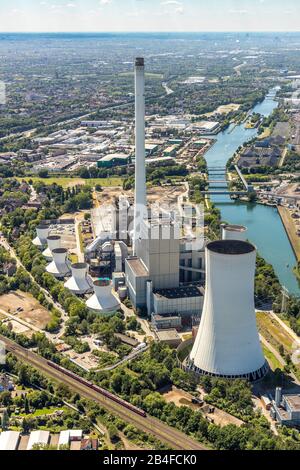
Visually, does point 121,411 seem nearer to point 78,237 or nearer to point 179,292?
point 179,292

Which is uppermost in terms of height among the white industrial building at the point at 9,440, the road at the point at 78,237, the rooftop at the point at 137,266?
the rooftop at the point at 137,266

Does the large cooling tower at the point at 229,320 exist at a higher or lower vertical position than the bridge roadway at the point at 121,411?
higher

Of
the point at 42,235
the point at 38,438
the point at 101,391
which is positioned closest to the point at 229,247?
the point at 101,391

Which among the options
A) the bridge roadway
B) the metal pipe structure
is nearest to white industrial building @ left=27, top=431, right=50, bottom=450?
the bridge roadway

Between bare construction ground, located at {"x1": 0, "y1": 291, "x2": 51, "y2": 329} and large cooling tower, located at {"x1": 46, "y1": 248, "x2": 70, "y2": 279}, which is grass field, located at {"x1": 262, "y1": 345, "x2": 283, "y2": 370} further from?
large cooling tower, located at {"x1": 46, "y1": 248, "x2": 70, "y2": 279}

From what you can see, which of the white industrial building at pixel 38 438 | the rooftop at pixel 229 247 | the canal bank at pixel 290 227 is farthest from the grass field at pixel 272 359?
the canal bank at pixel 290 227

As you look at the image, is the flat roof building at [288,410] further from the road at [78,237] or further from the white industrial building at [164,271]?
the road at [78,237]
